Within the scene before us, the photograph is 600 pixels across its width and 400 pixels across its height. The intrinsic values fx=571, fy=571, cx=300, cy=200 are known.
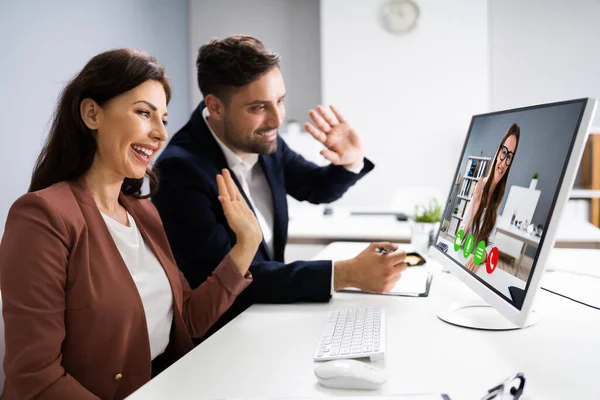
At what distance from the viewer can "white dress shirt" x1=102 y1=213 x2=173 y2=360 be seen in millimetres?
1270

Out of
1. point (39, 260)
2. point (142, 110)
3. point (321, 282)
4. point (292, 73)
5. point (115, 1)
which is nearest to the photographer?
point (39, 260)

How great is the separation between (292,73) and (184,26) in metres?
1.15

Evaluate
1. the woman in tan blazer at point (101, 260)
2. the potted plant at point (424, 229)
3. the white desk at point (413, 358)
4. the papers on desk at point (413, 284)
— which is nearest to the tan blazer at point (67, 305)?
the woman in tan blazer at point (101, 260)

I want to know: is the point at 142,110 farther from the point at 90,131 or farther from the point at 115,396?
the point at 115,396

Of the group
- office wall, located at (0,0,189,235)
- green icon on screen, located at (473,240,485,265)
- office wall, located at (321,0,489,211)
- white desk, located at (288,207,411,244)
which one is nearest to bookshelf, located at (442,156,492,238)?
green icon on screen, located at (473,240,485,265)

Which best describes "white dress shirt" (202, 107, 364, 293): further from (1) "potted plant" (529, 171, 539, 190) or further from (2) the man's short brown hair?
(1) "potted plant" (529, 171, 539, 190)

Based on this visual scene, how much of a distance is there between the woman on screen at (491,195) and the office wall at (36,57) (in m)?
2.28

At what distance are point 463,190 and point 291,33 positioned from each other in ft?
14.1

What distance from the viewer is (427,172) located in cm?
502

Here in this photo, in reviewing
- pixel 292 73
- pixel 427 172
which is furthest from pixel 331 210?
pixel 292 73

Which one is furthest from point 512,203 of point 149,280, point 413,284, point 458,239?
point 149,280

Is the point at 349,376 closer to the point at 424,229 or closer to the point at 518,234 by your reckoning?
the point at 518,234

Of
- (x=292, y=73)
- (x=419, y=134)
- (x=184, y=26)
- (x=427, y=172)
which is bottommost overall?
(x=427, y=172)

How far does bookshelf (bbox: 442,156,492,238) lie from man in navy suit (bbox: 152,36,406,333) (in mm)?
153
